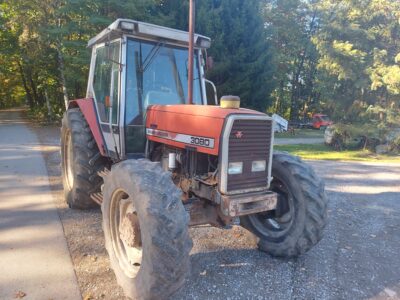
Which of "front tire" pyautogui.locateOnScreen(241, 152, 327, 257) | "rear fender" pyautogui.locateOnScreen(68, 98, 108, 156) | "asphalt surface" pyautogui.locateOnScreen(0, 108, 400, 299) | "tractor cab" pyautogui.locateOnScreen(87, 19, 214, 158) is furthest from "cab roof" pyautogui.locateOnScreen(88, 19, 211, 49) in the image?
"asphalt surface" pyautogui.locateOnScreen(0, 108, 400, 299)

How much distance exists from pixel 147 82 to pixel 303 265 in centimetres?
269

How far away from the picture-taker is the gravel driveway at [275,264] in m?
3.22

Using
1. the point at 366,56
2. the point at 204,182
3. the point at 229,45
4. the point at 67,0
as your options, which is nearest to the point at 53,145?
the point at 67,0

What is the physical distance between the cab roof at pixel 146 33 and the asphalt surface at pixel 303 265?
238 cm

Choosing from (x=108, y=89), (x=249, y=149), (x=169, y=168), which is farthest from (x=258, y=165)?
(x=108, y=89)

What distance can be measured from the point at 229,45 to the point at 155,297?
15141 mm

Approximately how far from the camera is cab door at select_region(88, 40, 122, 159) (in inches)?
168

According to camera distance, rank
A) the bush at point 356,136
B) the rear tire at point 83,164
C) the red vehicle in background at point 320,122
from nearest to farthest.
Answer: the rear tire at point 83,164, the bush at point 356,136, the red vehicle in background at point 320,122

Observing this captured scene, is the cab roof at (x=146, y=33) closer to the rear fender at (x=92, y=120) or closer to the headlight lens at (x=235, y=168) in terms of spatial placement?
the rear fender at (x=92, y=120)

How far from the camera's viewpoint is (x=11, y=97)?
1978 inches

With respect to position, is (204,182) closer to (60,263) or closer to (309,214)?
(309,214)

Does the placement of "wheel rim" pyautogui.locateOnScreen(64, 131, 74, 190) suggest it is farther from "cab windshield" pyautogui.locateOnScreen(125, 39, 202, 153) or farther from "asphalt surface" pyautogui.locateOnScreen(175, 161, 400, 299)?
"asphalt surface" pyautogui.locateOnScreen(175, 161, 400, 299)

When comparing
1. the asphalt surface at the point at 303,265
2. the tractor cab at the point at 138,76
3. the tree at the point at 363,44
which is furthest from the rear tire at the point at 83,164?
the tree at the point at 363,44

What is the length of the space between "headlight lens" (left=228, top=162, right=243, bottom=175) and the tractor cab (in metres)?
1.42
